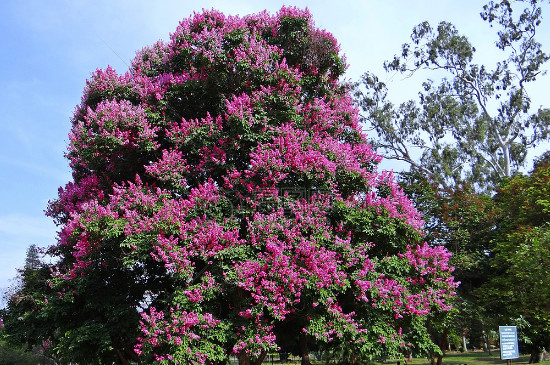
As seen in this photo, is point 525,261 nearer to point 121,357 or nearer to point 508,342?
point 508,342

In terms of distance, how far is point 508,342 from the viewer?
49.0ft

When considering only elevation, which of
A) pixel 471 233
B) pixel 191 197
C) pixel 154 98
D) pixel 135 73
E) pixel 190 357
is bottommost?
pixel 190 357

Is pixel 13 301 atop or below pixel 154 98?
below

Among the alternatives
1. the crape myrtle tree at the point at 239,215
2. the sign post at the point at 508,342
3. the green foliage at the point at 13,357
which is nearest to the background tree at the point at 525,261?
the sign post at the point at 508,342

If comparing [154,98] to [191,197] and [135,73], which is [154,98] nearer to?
[135,73]

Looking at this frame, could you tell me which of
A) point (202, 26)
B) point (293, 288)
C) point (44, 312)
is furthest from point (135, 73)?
point (293, 288)

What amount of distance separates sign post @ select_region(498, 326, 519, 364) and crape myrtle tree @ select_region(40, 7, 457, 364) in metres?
3.15

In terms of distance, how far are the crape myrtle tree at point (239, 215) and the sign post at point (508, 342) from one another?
10.3 ft

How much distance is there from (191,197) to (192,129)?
6.86ft

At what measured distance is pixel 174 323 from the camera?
996cm

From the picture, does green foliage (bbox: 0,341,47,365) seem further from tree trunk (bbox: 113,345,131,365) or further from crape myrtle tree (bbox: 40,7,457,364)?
crape myrtle tree (bbox: 40,7,457,364)

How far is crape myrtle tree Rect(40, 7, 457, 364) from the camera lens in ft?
34.4

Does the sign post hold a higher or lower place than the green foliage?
higher

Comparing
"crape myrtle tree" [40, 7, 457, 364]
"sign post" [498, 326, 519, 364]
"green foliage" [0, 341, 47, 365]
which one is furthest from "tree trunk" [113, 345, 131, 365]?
"green foliage" [0, 341, 47, 365]
